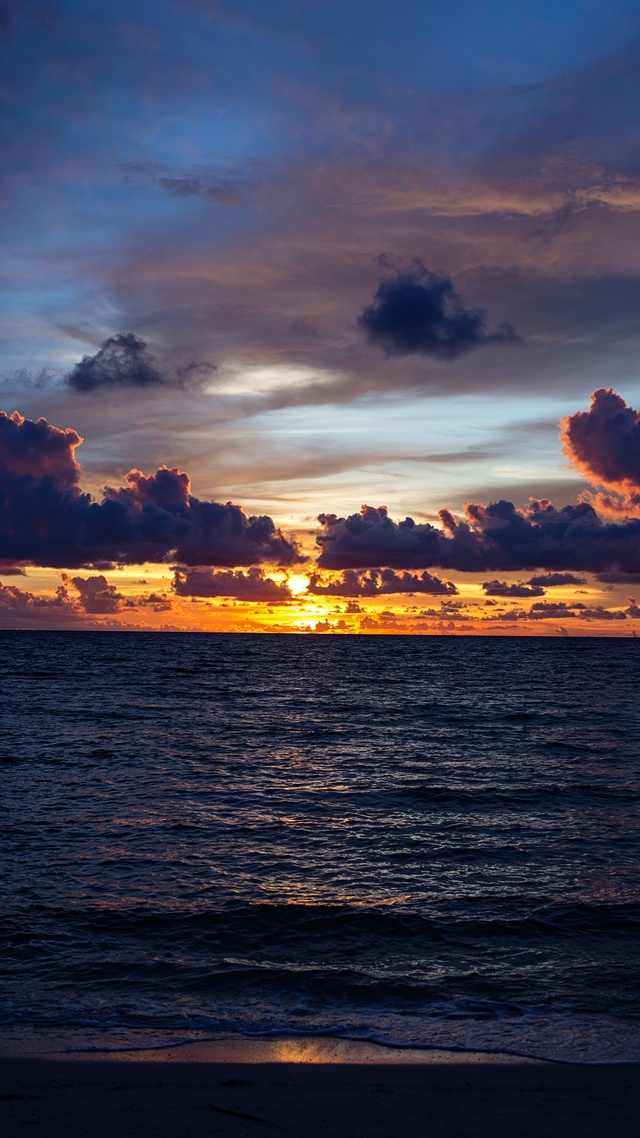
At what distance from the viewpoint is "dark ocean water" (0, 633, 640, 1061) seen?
1068 centimetres

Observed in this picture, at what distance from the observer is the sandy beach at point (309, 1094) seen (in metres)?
7.50

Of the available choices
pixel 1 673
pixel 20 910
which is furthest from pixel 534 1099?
pixel 1 673

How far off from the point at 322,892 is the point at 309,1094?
769 centimetres

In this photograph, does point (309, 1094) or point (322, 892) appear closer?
point (309, 1094)

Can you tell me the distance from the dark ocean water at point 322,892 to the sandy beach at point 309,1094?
2.22 ft

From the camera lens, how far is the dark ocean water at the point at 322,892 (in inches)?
420

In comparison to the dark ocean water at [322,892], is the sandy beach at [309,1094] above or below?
above

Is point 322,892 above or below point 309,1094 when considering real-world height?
below

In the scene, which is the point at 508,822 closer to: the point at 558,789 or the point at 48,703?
the point at 558,789

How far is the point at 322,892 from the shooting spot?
15812 millimetres

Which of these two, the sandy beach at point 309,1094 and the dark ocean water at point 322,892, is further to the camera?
the dark ocean water at point 322,892

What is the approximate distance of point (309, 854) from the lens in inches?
734

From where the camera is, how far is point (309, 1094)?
Result: 323 inches

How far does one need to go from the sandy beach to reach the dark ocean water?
677mm
